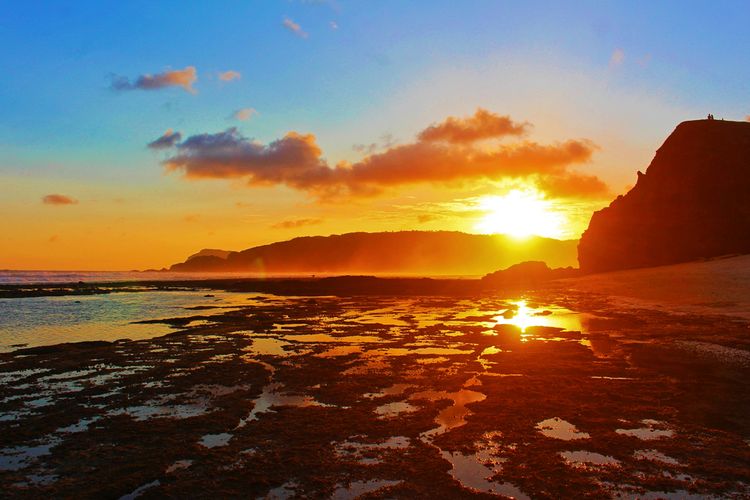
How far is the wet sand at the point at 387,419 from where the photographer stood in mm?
8461

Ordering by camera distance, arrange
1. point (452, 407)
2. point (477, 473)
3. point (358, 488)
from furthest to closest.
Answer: point (452, 407), point (477, 473), point (358, 488)

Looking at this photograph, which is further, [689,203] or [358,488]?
[689,203]

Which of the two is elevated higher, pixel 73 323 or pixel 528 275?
pixel 528 275

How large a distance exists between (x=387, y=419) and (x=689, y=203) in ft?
233

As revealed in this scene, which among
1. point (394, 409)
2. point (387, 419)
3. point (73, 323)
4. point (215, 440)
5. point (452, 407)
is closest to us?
point (215, 440)

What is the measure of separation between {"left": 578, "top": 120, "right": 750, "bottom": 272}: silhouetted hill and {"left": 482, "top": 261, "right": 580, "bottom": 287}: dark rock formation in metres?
14.0

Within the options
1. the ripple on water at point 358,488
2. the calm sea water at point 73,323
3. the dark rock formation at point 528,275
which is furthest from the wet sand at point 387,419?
the dark rock formation at point 528,275

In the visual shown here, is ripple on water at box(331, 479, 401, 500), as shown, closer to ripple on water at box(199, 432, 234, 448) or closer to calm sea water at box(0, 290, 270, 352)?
ripple on water at box(199, 432, 234, 448)

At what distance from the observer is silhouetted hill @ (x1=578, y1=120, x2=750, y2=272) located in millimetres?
64750

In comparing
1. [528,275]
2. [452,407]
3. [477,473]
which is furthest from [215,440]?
[528,275]

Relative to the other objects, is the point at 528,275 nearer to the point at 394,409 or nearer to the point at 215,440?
the point at 394,409

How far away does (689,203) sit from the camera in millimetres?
68375

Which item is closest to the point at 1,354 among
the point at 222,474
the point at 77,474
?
the point at 77,474

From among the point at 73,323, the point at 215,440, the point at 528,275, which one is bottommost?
the point at 215,440
